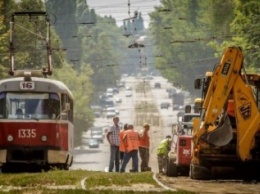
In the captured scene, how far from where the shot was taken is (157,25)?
18838cm

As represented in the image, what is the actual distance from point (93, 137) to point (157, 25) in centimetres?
4240

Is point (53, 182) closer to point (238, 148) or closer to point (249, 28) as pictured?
point (238, 148)

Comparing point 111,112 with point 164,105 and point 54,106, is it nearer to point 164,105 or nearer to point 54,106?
point 164,105

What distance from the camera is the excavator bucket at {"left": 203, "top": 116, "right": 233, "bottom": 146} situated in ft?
100

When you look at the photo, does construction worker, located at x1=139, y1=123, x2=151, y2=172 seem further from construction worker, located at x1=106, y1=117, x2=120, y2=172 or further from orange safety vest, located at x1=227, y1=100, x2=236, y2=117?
orange safety vest, located at x1=227, y1=100, x2=236, y2=117

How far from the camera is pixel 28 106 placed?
35.7 metres

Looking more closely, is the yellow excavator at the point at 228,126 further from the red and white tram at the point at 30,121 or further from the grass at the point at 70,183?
the red and white tram at the point at 30,121

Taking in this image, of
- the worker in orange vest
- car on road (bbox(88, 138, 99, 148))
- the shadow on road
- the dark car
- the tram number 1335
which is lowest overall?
the shadow on road

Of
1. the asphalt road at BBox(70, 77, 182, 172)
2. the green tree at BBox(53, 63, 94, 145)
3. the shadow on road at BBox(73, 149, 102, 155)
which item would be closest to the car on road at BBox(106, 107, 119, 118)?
the asphalt road at BBox(70, 77, 182, 172)

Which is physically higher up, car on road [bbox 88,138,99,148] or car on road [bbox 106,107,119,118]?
car on road [bbox 106,107,119,118]

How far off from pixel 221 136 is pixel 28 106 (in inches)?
282

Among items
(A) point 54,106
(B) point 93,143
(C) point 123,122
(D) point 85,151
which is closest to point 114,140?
(A) point 54,106

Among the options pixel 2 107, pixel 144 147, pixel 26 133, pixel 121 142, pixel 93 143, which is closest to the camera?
pixel 26 133

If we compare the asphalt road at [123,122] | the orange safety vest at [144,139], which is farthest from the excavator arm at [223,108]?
the asphalt road at [123,122]
